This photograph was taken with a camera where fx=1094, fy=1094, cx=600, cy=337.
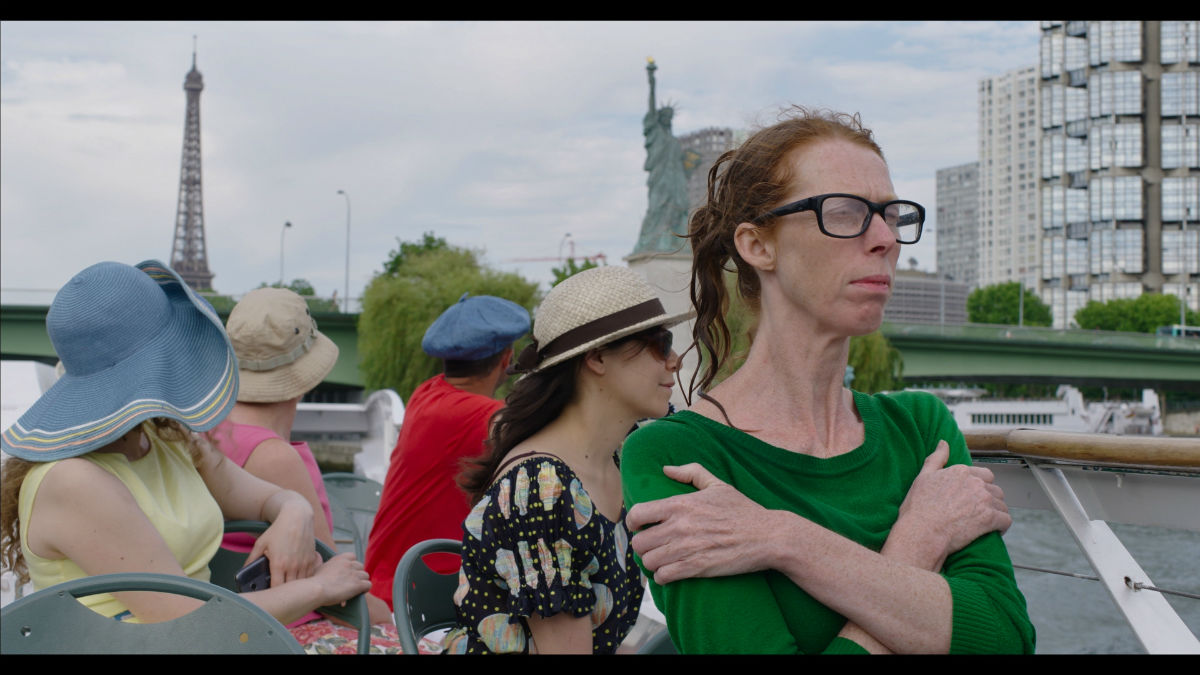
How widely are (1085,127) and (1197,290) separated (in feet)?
53.9

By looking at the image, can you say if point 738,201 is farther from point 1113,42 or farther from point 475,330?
point 1113,42

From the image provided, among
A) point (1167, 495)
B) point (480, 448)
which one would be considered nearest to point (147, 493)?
point (480, 448)

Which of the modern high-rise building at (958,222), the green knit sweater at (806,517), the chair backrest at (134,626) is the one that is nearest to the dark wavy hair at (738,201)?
the green knit sweater at (806,517)

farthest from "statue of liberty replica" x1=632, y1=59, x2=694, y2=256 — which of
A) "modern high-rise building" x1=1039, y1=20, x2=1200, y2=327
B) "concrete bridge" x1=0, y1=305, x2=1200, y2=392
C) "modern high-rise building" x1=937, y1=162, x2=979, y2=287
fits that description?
"modern high-rise building" x1=937, y1=162, x2=979, y2=287

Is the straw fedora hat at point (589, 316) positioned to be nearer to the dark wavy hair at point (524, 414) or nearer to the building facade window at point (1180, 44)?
the dark wavy hair at point (524, 414)

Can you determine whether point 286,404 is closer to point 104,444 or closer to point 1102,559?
point 104,444

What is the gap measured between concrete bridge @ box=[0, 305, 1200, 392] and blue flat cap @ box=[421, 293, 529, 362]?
116ft

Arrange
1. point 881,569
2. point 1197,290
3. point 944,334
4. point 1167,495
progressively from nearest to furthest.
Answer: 1. point 881,569
2. point 1167,495
3. point 944,334
4. point 1197,290

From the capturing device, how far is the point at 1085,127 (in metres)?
93.0

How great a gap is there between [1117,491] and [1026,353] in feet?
151

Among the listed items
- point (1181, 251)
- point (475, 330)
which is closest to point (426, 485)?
point (475, 330)

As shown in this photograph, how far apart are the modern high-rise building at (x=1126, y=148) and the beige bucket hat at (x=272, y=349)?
96.1 meters

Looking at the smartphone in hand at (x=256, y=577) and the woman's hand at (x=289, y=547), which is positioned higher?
the woman's hand at (x=289, y=547)

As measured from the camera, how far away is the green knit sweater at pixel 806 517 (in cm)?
146
